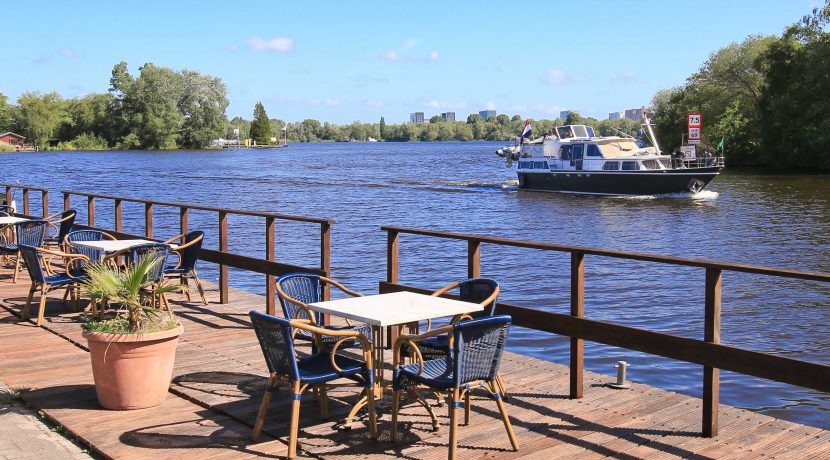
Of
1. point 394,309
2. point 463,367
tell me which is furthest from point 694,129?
point 463,367

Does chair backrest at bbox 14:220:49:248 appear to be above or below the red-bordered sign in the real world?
below

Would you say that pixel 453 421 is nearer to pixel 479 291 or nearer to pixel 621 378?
pixel 479 291

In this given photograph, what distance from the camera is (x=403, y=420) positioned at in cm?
591

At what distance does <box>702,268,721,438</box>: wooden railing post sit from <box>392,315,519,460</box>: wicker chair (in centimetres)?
129

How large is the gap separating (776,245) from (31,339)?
79.1ft

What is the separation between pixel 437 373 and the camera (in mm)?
5293

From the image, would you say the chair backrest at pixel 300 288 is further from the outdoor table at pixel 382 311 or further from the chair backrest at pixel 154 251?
the chair backrest at pixel 154 251

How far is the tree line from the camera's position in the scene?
59594 mm

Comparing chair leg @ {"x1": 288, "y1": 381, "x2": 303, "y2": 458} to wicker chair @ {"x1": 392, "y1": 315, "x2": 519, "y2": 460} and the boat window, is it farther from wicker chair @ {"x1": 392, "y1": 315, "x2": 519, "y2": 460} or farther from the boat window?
the boat window

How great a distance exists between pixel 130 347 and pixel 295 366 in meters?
1.43

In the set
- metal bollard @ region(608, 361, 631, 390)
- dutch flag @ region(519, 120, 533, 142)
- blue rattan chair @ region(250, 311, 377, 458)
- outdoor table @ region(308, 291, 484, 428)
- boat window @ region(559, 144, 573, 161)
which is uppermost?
dutch flag @ region(519, 120, 533, 142)

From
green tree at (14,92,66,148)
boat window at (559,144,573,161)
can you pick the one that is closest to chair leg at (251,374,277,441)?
boat window at (559,144,573,161)

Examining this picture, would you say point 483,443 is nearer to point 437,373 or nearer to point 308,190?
point 437,373

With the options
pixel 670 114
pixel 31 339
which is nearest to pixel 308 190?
pixel 670 114
